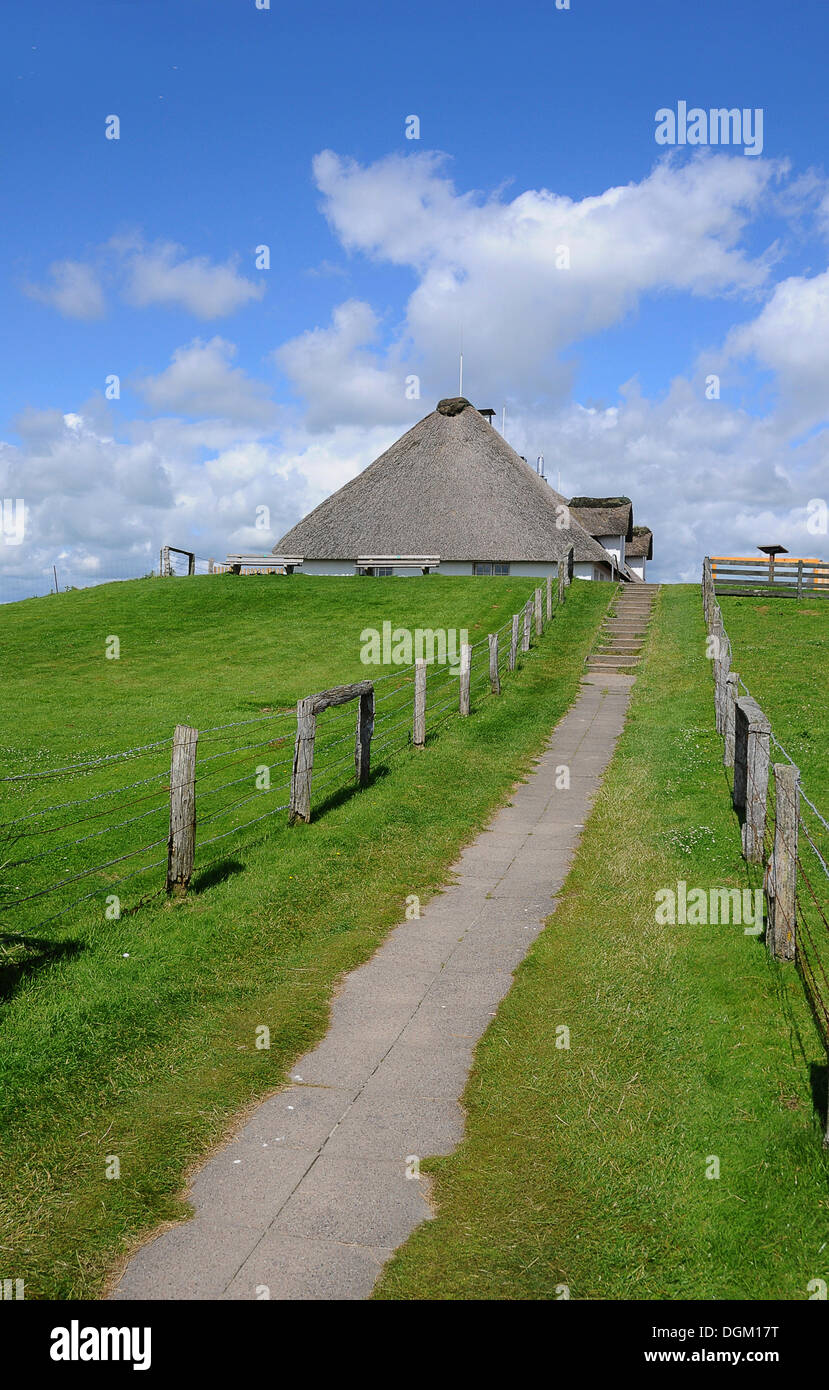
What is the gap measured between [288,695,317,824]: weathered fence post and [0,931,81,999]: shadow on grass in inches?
150

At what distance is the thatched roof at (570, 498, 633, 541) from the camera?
51656mm

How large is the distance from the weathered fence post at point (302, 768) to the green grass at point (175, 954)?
0.97 feet

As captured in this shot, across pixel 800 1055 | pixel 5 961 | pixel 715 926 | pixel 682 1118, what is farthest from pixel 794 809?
pixel 5 961

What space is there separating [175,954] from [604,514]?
48305 millimetres

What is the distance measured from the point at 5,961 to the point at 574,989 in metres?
4.39

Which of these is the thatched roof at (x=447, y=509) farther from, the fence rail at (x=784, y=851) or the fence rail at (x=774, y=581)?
the fence rail at (x=784, y=851)

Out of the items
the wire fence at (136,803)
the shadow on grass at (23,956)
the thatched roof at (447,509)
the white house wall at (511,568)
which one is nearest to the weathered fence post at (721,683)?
the wire fence at (136,803)

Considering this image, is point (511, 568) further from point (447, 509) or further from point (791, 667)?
point (791, 667)

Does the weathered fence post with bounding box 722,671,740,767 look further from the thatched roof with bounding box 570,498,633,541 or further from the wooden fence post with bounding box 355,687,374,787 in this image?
the thatched roof with bounding box 570,498,633,541

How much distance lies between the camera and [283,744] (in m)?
16.0

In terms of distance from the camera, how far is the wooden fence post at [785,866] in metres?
7.46

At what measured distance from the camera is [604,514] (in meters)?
52.7

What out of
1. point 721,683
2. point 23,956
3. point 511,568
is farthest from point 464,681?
point 511,568
